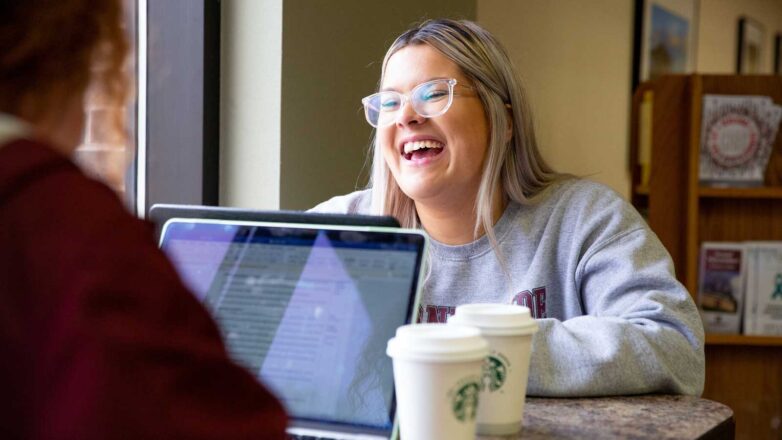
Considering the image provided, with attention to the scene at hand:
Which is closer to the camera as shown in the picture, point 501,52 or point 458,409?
point 458,409

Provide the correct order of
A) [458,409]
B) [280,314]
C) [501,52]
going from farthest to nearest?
[501,52], [280,314], [458,409]

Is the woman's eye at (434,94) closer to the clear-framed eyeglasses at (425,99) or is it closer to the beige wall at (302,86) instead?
the clear-framed eyeglasses at (425,99)

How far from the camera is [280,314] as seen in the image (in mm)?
1007

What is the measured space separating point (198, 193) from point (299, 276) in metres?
1.22

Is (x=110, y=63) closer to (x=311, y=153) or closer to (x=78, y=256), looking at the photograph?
(x=78, y=256)

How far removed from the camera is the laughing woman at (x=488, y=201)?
1.51 m

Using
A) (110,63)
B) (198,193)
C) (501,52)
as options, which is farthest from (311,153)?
(110,63)

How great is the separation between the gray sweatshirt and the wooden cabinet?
1.66m

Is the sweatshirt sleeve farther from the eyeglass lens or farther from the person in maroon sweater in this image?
the person in maroon sweater

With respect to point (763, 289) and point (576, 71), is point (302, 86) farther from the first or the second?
point (576, 71)

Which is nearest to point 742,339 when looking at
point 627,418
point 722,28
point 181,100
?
point 181,100

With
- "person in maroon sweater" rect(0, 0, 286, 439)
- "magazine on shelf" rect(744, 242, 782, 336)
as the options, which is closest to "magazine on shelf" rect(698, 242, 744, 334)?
"magazine on shelf" rect(744, 242, 782, 336)

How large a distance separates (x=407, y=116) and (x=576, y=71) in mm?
2475

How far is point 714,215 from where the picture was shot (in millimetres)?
3252
